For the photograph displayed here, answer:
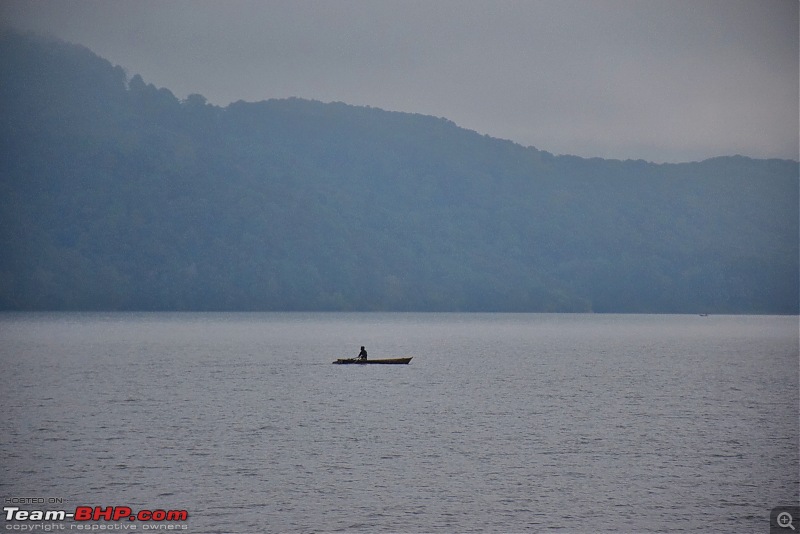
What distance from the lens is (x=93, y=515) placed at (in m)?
36.9

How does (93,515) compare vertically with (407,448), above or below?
below

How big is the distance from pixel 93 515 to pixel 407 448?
1928 cm

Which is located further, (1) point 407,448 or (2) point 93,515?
(1) point 407,448

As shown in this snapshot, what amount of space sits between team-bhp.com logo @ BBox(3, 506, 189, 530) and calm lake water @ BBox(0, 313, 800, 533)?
35.6 inches

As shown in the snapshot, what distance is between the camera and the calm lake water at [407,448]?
38.6m

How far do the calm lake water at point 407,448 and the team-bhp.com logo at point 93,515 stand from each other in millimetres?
905

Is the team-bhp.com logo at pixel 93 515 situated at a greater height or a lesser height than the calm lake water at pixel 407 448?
lesser

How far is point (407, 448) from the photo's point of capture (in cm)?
5175

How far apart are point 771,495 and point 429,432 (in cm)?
2161

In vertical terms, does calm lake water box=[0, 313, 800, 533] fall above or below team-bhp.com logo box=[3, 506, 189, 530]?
above

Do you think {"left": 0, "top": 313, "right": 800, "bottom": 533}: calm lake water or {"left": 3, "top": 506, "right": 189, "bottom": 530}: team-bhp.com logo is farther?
{"left": 0, "top": 313, "right": 800, "bottom": 533}: calm lake water

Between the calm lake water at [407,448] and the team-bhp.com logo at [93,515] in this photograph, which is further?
the calm lake water at [407,448]

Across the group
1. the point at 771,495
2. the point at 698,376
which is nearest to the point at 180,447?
the point at 771,495

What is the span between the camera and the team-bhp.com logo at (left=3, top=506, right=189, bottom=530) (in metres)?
36.3
